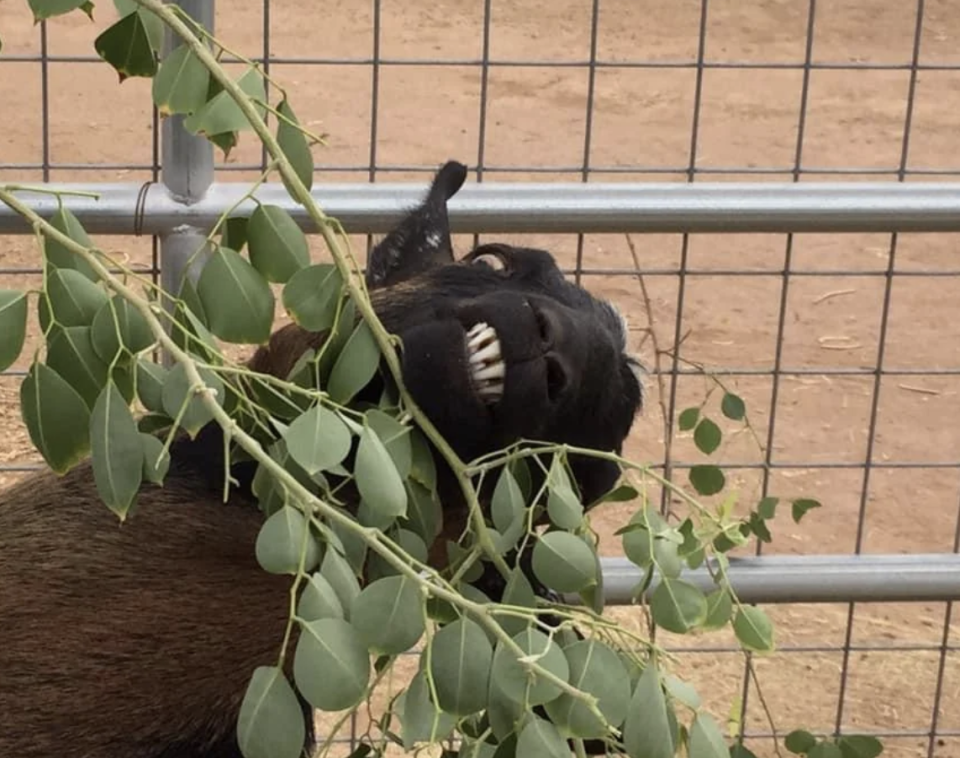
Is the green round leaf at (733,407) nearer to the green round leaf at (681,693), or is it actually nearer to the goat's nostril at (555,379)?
the goat's nostril at (555,379)

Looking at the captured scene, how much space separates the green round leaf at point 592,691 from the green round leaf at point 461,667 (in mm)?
70

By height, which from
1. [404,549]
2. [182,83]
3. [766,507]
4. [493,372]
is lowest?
[766,507]

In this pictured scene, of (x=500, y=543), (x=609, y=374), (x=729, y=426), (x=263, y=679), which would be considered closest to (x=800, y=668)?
(x=729, y=426)

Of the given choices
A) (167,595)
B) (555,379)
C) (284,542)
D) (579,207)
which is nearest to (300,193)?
(284,542)

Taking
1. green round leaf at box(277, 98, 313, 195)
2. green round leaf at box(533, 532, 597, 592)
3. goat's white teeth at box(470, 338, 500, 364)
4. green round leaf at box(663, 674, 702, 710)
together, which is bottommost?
green round leaf at box(663, 674, 702, 710)

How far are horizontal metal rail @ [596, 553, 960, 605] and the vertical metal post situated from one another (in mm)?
1009

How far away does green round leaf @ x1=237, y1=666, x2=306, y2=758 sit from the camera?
1393 millimetres

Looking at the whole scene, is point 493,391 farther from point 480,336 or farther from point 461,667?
point 461,667

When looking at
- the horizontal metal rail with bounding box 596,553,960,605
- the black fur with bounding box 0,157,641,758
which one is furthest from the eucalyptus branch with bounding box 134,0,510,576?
the horizontal metal rail with bounding box 596,553,960,605

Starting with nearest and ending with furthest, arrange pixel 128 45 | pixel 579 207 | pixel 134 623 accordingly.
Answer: pixel 128 45 < pixel 134 623 < pixel 579 207

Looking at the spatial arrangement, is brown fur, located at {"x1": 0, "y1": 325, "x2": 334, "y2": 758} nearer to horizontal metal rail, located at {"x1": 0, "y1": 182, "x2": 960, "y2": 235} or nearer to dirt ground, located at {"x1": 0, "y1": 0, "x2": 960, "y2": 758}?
horizontal metal rail, located at {"x1": 0, "y1": 182, "x2": 960, "y2": 235}

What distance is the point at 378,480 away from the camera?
1.47 meters

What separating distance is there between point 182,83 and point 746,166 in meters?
7.92

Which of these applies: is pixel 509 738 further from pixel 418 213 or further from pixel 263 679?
pixel 418 213
